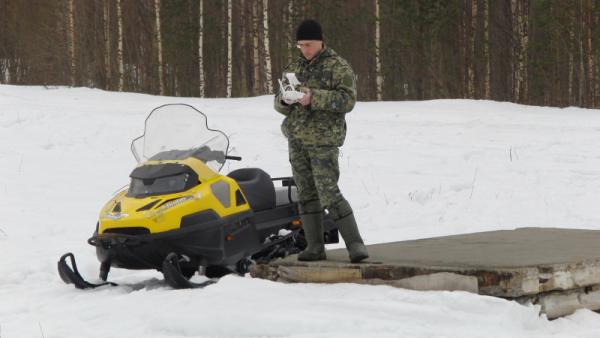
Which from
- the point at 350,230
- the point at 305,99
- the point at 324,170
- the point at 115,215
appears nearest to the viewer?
the point at 305,99

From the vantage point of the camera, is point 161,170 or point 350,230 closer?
point 350,230

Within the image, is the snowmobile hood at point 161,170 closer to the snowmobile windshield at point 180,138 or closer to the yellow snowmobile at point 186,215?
the yellow snowmobile at point 186,215

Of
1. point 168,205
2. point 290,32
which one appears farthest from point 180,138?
point 290,32

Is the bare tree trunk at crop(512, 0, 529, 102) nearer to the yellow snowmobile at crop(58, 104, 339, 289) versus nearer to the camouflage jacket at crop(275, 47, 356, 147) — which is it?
the yellow snowmobile at crop(58, 104, 339, 289)

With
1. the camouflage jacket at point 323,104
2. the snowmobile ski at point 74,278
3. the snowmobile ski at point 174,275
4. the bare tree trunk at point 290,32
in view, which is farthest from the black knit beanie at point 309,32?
the bare tree trunk at point 290,32

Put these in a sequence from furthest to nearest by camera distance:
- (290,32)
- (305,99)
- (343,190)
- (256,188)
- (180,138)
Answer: (290,32) → (343,190) → (256,188) → (180,138) → (305,99)

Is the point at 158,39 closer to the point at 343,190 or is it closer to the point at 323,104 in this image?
the point at 343,190

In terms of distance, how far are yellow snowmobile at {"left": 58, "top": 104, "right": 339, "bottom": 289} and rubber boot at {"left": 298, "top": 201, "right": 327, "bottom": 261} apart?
30.4 inches

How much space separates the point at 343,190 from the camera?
10883 mm

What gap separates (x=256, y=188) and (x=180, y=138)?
0.75 metres

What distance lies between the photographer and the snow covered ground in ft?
14.8

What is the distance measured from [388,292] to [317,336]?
2.87ft

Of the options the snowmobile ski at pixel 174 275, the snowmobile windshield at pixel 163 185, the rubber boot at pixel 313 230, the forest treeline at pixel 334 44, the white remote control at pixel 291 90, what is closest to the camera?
the white remote control at pixel 291 90

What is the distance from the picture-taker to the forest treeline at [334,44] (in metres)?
29.5
